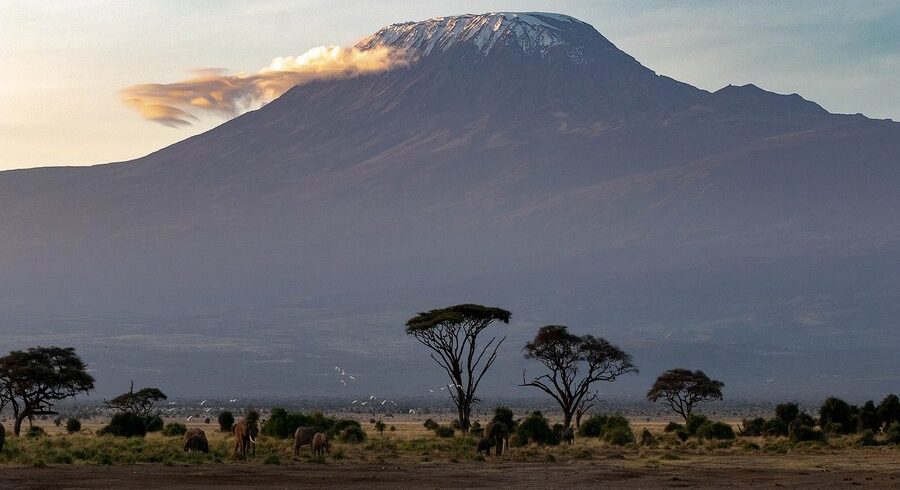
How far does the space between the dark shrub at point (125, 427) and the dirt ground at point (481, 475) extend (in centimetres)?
1727

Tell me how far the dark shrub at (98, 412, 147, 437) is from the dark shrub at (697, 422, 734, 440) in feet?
71.2

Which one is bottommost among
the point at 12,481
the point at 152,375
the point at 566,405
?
the point at 12,481

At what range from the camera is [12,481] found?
33312mm

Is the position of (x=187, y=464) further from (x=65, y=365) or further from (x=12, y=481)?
(x=65, y=365)

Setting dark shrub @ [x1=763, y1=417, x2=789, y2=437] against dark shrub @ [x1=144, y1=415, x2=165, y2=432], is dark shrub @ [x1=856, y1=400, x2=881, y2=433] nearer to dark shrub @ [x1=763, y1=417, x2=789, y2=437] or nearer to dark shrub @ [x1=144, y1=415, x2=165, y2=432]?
dark shrub @ [x1=763, y1=417, x2=789, y2=437]

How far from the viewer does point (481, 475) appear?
1499 inches

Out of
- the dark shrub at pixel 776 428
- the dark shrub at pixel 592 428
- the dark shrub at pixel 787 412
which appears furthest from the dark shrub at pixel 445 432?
the dark shrub at pixel 787 412

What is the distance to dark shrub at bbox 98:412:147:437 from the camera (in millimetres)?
55812

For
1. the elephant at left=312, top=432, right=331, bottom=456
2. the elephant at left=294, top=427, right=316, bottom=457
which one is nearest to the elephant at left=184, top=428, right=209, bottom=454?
the elephant at left=294, top=427, right=316, bottom=457

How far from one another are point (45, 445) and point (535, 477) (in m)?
18.0

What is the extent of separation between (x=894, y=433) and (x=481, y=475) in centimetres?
2063

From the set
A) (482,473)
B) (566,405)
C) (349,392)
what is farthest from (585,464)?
(349,392)

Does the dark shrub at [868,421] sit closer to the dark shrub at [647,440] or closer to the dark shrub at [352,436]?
the dark shrub at [647,440]

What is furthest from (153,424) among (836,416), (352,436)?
(836,416)
